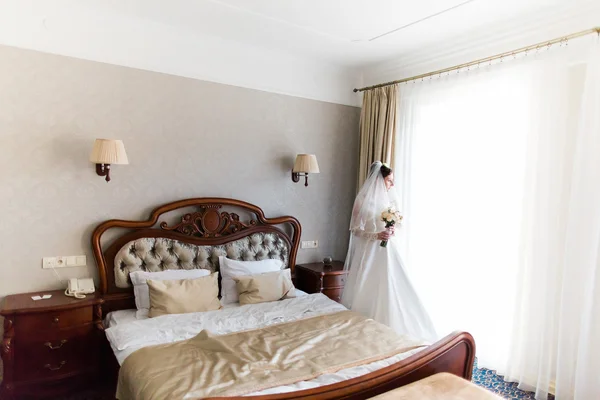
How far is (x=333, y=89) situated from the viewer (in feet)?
14.5

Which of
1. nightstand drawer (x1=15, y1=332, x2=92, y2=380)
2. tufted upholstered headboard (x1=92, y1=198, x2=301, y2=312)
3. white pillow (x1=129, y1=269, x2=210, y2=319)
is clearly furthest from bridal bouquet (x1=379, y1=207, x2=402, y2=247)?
nightstand drawer (x1=15, y1=332, x2=92, y2=380)

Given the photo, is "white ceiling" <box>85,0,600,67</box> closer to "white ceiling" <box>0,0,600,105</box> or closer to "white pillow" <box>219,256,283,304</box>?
"white ceiling" <box>0,0,600,105</box>

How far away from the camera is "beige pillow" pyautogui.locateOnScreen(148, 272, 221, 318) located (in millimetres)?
2969

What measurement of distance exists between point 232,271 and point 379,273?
1.29 metres

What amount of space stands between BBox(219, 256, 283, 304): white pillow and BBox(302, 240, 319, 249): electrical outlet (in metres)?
0.70

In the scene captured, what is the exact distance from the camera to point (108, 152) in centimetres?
295

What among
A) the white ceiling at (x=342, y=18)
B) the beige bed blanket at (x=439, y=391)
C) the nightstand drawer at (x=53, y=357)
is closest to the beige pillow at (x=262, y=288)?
the nightstand drawer at (x=53, y=357)

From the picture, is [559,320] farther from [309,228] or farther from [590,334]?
[309,228]

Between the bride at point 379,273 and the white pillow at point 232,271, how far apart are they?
2.74 feet

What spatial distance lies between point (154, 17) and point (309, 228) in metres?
2.49

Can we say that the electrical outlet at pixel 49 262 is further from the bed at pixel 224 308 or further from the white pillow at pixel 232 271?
the white pillow at pixel 232 271

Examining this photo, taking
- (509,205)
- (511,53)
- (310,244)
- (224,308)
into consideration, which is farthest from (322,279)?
(511,53)

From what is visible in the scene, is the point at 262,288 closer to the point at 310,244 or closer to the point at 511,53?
the point at 310,244

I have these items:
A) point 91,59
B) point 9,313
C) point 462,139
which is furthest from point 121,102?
point 462,139
